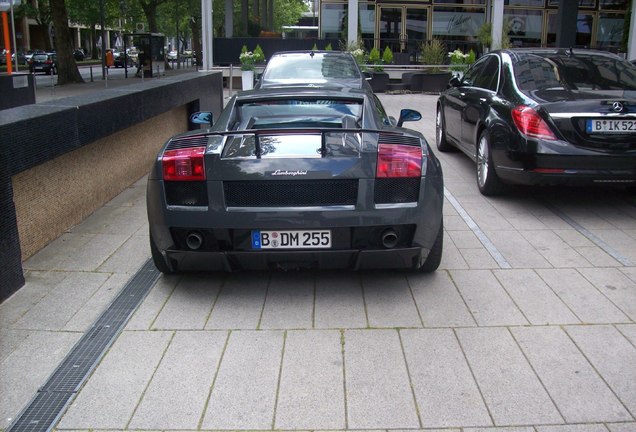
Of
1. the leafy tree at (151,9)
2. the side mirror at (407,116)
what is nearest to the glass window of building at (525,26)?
the leafy tree at (151,9)

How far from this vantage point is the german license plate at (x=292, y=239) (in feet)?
13.9

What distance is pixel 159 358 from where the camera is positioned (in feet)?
12.3

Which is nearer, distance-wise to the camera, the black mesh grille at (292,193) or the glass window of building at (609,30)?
the black mesh grille at (292,193)

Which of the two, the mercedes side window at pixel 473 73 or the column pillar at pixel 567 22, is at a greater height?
the column pillar at pixel 567 22

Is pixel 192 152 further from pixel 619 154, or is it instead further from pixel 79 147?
pixel 619 154

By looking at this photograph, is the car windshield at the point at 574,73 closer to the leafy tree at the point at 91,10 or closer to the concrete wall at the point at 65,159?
the concrete wall at the point at 65,159

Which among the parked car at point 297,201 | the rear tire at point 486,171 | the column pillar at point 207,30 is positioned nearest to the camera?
the parked car at point 297,201

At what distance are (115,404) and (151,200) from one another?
62.8 inches

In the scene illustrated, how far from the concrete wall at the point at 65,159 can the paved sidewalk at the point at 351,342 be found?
28cm

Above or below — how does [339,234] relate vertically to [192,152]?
below

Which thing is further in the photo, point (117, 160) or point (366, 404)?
point (117, 160)

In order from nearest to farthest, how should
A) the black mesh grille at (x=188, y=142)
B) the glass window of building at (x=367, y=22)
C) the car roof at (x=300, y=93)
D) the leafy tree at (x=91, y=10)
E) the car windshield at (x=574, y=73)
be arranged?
the black mesh grille at (x=188, y=142)
the car roof at (x=300, y=93)
the car windshield at (x=574, y=73)
the glass window of building at (x=367, y=22)
the leafy tree at (x=91, y=10)

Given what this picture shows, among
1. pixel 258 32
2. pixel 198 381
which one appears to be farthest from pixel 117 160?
pixel 258 32

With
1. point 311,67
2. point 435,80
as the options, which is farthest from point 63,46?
point 311,67
